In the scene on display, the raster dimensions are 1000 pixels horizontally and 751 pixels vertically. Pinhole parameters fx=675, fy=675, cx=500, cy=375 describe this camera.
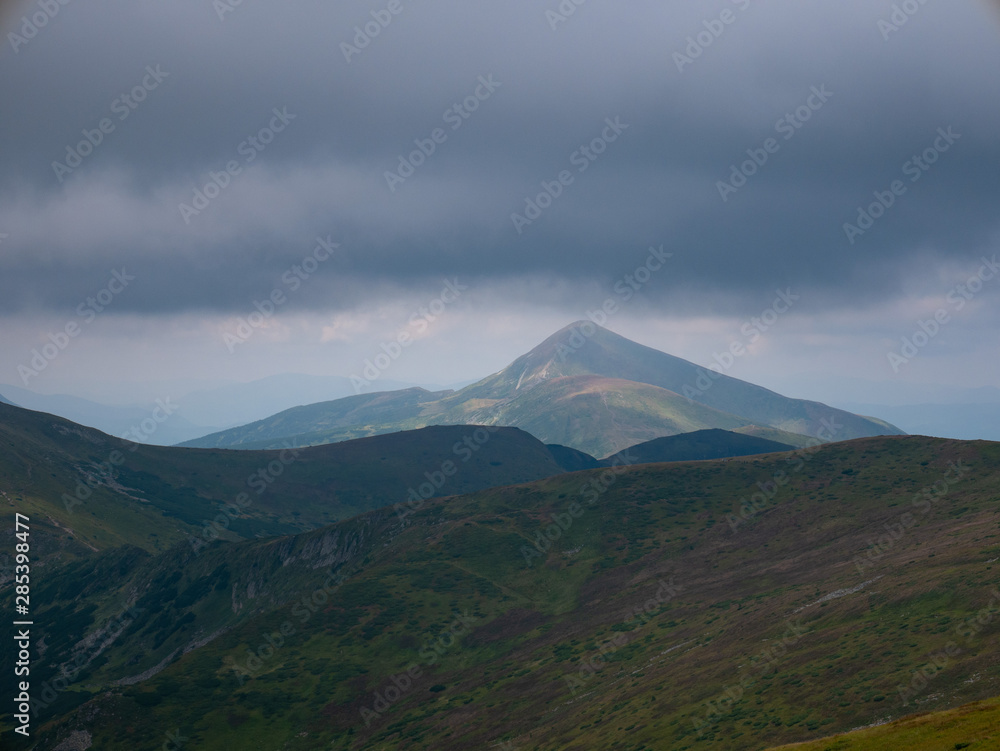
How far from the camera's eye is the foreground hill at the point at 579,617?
64.2m

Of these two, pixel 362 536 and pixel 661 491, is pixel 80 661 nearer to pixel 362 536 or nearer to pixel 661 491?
pixel 362 536

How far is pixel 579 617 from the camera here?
11412 cm

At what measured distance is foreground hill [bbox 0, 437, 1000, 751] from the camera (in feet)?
211

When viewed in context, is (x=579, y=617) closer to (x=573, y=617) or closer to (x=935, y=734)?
(x=573, y=617)

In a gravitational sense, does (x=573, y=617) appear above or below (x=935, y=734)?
below

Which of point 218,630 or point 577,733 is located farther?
point 218,630

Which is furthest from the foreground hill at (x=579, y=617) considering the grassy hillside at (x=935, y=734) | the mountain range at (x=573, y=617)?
the grassy hillside at (x=935, y=734)

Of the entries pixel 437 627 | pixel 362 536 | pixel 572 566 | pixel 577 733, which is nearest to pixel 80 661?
pixel 362 536

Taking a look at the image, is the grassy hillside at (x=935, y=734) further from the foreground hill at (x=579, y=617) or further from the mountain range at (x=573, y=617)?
the foreground hill at (x=579, y=617)

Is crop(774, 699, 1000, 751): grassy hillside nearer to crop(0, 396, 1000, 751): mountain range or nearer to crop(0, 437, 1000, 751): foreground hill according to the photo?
crop(0, 396, 1000, 751): mountain range

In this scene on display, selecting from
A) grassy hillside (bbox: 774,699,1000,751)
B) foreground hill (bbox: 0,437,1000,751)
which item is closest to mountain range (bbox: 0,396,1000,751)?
foreground hill (bbox: 0,437,1000,751)

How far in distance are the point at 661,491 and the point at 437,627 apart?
6550 centimetres

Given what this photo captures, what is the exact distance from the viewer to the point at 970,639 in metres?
57.5

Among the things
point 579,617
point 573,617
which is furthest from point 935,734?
point 573,617
